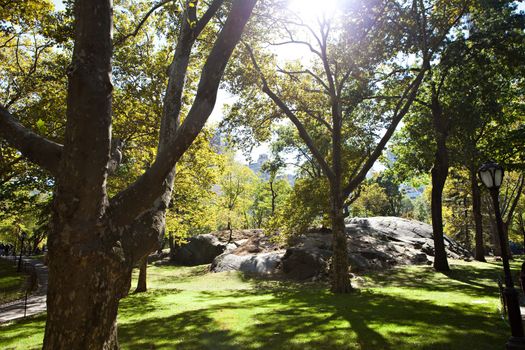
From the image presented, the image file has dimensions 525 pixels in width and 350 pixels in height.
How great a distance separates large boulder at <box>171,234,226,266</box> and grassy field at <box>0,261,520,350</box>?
22311mm

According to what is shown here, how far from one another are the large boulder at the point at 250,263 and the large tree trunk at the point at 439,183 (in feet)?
38.0

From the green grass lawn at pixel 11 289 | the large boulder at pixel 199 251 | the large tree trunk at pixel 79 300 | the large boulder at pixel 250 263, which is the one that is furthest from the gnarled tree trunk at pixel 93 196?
the large boulder at pixel 199 251

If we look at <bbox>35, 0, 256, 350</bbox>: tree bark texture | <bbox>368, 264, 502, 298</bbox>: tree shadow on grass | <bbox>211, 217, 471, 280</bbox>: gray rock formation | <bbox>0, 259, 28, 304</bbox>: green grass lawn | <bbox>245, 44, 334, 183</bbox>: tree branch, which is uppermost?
<bbox>245, 44, 334, 183</bbox>: tree branch

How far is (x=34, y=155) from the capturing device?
5062 mm

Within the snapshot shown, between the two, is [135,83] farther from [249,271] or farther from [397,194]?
[397,194]

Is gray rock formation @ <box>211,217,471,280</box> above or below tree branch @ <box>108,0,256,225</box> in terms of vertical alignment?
below

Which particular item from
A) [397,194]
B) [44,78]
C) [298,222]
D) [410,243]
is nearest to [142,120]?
[44,78]

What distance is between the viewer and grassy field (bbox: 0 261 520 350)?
7.95 metres

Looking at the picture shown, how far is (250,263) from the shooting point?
93.0 feet

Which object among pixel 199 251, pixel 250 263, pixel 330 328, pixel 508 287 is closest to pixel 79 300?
pixel 330 328

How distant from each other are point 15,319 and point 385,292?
1568cm

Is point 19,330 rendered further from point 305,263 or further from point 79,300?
point 305,263

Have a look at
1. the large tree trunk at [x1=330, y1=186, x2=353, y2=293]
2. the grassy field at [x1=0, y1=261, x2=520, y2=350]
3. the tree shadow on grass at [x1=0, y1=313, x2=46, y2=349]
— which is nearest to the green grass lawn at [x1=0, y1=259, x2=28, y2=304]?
the tree shadow on grass at [x1=0, y1=313, x2=46, y2=349]

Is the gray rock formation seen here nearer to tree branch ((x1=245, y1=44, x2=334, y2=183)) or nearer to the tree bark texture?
tree branch ((x1=245, y1=44, x2=334, y2=183))
